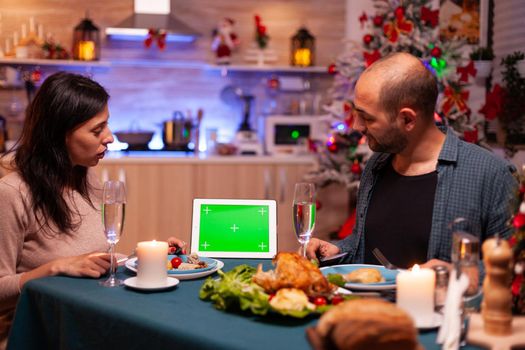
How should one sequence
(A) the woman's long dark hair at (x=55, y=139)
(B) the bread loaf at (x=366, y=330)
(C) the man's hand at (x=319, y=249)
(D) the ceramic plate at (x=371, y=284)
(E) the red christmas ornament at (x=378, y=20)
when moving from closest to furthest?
1. (B) the bread loaf at (x=366, y=330)
2. (D) the ceramic plate at (x=371, y=284)
3. (C) the man's hand at (x=319, y=249)
4. (A) the woman's long dark hair at (x=55, y=139)
5. (E) the red christmas ornament at (x=378, y=20)

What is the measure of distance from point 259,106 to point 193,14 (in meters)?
0.90

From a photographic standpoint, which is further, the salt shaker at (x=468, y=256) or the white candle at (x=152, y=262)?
the white candle at (x=152, y=262)

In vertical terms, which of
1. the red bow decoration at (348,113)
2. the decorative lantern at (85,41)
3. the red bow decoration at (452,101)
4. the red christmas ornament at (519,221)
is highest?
the decorative lantern at (85,41)

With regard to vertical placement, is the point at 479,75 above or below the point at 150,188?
above

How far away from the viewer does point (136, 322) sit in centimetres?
171

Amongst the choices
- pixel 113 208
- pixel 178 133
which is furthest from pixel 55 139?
pixel 178 133

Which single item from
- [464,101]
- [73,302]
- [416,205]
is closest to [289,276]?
[73,302]

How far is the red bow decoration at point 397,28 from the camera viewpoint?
4.80 meters

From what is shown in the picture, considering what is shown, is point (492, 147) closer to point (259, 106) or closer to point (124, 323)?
point (259, 106)

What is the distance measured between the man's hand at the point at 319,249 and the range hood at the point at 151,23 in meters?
3.64

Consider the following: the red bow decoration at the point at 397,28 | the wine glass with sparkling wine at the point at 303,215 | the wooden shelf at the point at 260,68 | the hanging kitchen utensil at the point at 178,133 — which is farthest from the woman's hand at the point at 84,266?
the wooden shelf at the point at 260,68

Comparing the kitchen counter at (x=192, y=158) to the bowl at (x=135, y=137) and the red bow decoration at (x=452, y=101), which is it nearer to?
the bowl at (x=135, y=137)

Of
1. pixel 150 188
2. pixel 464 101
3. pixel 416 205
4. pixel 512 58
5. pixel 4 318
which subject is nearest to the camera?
pixel 4 318

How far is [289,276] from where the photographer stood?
1.72 meters
